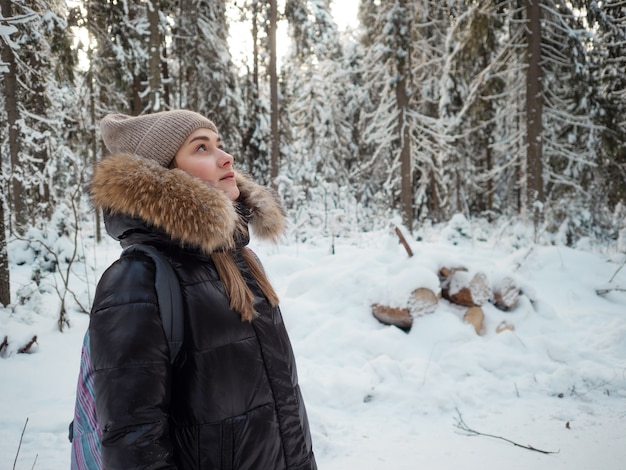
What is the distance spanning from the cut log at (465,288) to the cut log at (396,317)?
0.86m

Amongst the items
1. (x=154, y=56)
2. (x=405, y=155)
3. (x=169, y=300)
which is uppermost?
(x=154, y=56)

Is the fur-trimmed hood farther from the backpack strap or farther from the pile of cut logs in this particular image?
the pile of cut logs

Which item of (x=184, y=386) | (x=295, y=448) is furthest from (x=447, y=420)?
(x=184, y=386)

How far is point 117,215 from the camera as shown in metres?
1.51

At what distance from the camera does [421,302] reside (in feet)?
19.8

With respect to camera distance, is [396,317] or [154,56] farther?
[154,56]

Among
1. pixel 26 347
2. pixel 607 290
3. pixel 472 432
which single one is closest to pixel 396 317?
pixel 472 432

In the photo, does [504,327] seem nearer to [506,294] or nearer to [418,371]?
[506,294]

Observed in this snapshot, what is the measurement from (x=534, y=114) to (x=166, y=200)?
42.3ft

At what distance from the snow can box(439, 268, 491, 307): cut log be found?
0.16 metres

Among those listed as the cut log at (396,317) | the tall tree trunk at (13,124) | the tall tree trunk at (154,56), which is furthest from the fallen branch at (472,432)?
the tall tree trunk at (154,56)

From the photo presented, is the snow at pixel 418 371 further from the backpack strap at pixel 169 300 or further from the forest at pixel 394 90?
the forest at pixel 394 90

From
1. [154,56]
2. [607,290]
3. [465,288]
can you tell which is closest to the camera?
[465,288]

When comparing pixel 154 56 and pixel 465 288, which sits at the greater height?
pixel 154 56
